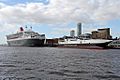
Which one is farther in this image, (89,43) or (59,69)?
(89,43)

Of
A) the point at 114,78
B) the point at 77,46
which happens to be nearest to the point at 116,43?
the point at 77,46

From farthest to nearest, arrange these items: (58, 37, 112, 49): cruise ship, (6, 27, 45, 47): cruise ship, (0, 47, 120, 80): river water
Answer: (6, 27, 45, 47): cruise ship, (58, 37, 112, 49): cruise ship, (0, 47, 120, 80): river water

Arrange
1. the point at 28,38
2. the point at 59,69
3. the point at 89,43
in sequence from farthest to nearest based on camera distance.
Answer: the point at 28,38, the point at 89,43, the point at 59,69

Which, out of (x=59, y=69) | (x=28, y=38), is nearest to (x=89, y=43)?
(x=28, y=38)

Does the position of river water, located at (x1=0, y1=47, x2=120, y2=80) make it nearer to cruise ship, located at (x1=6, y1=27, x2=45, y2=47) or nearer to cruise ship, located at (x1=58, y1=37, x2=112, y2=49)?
cruise ship, located at (x1=58, y1=37, x2=112, y2=49)

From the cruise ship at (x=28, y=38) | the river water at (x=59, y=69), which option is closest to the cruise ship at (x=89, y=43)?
the cruise ship at (x=28, y=38)

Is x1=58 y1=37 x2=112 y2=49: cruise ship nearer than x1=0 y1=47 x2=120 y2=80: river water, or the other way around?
x1=0 y1=47 x2=120 y2=80: river water

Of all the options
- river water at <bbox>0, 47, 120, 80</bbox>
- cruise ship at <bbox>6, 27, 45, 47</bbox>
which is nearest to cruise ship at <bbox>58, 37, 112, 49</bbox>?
cruise ship at <bbox>6, 27, 45, 47</bbox>

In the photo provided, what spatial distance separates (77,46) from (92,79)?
12038cm

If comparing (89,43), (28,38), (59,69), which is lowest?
(59,69)

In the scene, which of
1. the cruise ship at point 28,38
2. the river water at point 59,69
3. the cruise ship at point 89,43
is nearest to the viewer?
the river water at point 59,69

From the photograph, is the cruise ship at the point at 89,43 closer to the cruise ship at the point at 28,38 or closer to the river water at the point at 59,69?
the cruise ship at the point at 28,38

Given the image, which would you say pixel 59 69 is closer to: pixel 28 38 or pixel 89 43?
pixel 89 43

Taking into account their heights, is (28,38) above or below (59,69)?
above
